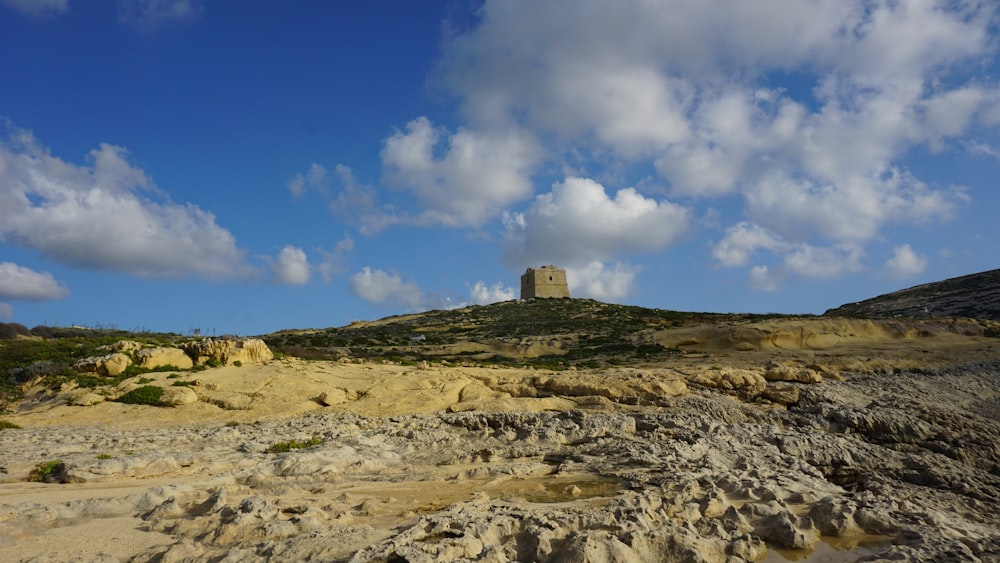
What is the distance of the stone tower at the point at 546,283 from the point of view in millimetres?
78312

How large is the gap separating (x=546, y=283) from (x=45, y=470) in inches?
2790

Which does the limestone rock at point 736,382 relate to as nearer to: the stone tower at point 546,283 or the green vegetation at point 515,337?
the green vegetation at point 515,337

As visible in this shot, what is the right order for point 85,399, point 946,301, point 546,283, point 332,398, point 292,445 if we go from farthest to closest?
1. point 546,283
2. point 946,301
3. point 332,398
4. point 85,399
5. point 292,445

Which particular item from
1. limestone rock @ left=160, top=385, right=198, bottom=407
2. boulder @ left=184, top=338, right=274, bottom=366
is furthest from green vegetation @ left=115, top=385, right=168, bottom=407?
boulder @ left=184, top=338, right=274, bottom=366

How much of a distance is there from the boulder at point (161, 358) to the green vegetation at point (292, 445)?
8.94m

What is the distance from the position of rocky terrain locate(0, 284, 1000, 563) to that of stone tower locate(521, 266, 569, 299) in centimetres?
5555

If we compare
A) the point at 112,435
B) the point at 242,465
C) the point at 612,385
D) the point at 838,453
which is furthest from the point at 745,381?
the point at 112,435

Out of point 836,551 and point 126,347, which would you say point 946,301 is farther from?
point 126,347

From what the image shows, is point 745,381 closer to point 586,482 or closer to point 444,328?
point 586,482

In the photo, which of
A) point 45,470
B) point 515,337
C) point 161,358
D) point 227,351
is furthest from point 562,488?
point 515,337

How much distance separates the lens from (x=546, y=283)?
78812 mm

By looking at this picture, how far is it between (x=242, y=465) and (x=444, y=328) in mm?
45128

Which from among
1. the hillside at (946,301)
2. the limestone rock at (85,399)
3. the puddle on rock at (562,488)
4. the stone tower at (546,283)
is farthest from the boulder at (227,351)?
the stone tower at (546,283)

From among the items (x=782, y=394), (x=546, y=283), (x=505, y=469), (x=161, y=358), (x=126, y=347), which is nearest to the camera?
(x=505, y=469)
